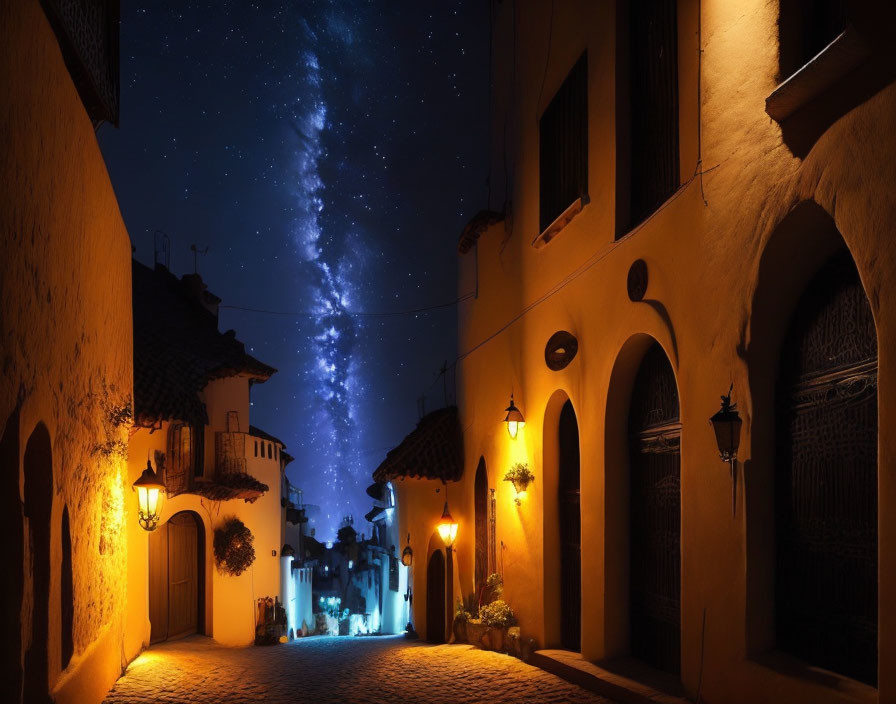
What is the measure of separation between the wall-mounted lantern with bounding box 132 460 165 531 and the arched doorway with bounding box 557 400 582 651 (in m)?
5.69

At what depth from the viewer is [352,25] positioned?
35062 mm

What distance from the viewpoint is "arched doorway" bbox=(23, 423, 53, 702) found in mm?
6395

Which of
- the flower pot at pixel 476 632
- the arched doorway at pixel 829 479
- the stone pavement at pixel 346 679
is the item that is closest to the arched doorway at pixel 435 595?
the stone pavement at pixel 346 679

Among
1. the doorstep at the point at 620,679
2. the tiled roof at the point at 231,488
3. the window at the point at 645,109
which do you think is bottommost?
the doorstep at the point at 620,679

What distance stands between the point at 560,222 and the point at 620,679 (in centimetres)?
608

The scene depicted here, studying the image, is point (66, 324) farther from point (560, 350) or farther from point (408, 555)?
point (408, 555)

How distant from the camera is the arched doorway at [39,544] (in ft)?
21.0

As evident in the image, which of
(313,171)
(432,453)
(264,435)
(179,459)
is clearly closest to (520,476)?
(432,453)

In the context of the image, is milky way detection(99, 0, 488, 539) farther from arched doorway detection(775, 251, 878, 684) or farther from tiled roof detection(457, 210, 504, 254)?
arched doorway detection(775, 251, 878, 684)

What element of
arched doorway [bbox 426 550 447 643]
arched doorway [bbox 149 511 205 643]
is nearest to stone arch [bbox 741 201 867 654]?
arched doorway [bbox 149 511 205 643]

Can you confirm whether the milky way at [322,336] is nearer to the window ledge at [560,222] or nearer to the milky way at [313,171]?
the milky way at [313,171]

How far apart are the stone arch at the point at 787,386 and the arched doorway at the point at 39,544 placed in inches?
220

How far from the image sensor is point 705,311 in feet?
25.2

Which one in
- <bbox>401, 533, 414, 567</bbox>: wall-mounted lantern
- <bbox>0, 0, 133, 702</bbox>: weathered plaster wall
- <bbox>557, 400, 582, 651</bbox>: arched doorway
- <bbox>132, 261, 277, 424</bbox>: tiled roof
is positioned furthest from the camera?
<bbox>401, 533, 414, 567</bbox>: wall-mounted lantern
